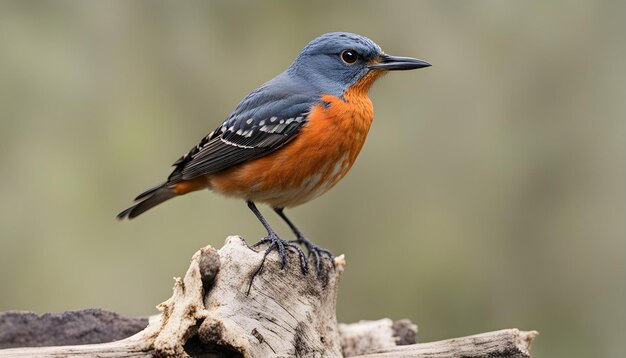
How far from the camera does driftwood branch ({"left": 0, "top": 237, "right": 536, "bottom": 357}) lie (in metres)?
3.88

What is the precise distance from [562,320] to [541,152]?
4.83 ft

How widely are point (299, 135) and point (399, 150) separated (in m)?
2.45

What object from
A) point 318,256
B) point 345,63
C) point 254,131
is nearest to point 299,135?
point 254,131

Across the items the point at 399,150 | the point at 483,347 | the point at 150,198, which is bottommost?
the point at 483,347

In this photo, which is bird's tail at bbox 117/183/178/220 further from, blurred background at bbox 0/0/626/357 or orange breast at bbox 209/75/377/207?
blurred background at bbox 0/0/626/357

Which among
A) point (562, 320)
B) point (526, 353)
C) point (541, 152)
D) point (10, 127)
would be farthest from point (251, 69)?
point (526, 353)

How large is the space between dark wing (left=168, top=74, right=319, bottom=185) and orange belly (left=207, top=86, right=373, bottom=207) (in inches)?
2.2

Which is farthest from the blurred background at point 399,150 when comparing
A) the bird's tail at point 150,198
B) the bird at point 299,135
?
the bird at point 299,135

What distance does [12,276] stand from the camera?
289 inches

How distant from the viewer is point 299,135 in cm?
511

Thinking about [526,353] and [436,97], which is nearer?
[526,353]

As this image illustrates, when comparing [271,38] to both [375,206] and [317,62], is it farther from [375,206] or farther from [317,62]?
[317,62]

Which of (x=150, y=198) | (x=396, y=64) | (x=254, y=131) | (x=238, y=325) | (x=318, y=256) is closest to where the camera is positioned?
(x=238, y=325)

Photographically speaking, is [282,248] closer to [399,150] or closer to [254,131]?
[254,131]
